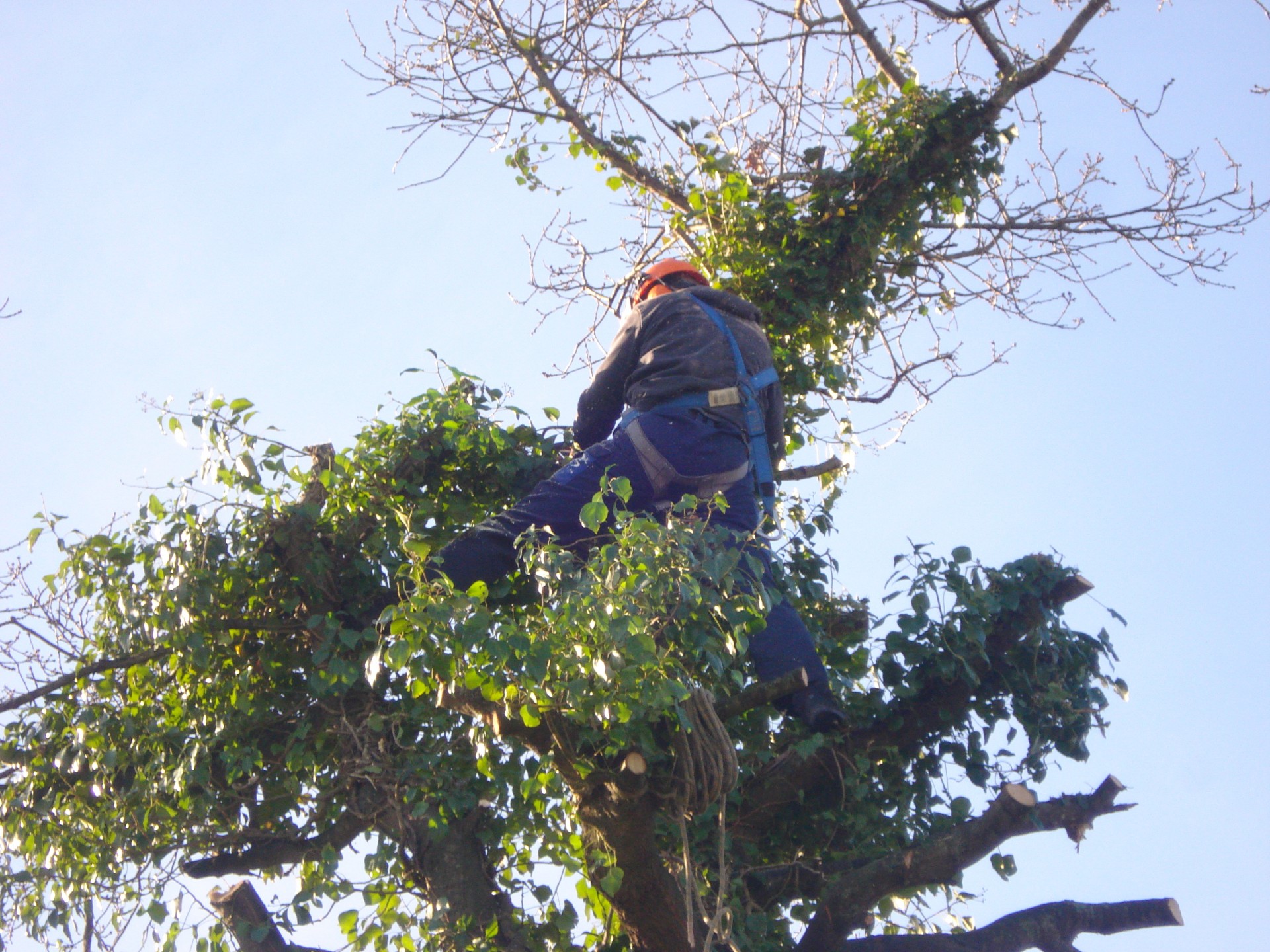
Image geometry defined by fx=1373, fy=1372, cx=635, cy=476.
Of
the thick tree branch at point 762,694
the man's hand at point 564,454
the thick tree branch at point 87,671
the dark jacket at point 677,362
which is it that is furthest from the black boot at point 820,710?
the thick tree branch at point 87,671

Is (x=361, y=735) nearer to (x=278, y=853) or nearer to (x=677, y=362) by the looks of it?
(x=278, y=853)

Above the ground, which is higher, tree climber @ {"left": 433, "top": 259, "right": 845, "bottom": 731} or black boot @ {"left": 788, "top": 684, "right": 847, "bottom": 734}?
tree climber @ {"left": 433, "top": 259, "right": 845, "bottom": 731}

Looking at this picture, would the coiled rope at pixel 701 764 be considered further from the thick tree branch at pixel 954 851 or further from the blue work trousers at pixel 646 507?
the blue work trousers at pixel 646 507

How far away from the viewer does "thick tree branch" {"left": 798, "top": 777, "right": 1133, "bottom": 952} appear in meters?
3.94

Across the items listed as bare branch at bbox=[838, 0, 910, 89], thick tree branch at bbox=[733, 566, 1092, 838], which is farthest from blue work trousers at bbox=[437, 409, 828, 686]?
bare branch at bbox=[838, 0, 910, 89]

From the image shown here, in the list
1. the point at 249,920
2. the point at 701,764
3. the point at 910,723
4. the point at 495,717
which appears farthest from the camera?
the point at 910,723

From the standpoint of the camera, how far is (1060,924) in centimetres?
406

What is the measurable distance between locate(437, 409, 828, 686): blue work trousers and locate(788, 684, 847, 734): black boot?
0.12 ft

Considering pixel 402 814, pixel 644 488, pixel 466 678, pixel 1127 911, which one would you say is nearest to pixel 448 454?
pixel 644 488

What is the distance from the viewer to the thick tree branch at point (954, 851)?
3943 millimetres

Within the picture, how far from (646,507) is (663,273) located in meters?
1.12

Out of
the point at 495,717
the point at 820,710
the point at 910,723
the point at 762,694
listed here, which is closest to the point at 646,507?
the point at 820,710

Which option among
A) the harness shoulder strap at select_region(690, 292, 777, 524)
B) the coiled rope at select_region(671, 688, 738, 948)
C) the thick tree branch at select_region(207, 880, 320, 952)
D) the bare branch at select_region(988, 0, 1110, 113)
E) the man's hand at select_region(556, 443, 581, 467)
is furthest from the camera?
the bare branch at select_region(988, 0, 1110, 113)

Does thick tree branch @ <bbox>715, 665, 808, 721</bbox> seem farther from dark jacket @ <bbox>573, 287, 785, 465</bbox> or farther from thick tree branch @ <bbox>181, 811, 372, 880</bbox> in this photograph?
thick tree branch @ <bbox>181, 811, 372, 880</bbox>
